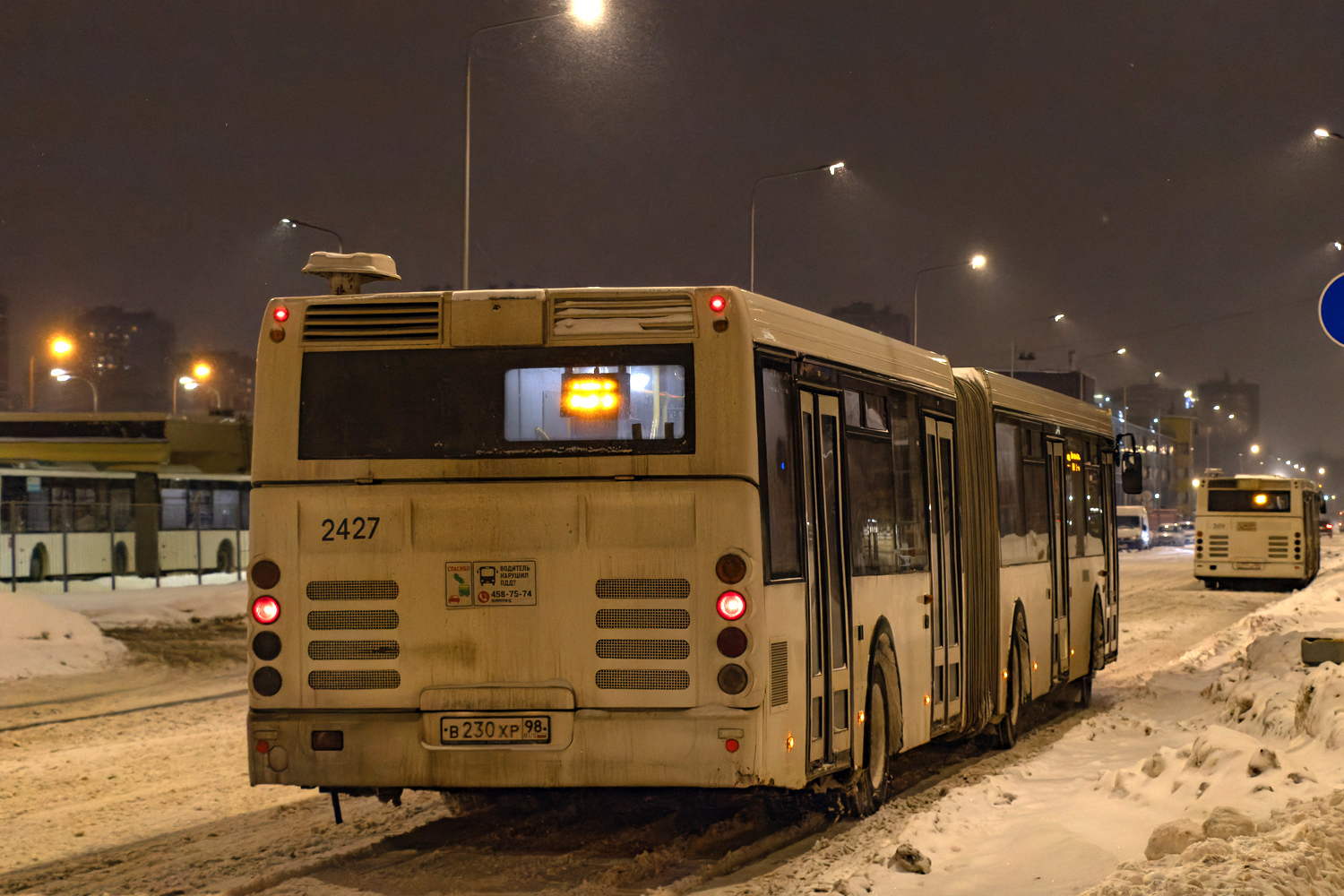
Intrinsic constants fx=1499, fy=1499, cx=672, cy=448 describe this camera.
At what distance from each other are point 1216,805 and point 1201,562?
3472 cm

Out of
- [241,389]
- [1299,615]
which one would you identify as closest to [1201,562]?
[1299,615]

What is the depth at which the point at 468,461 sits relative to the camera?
7.66m

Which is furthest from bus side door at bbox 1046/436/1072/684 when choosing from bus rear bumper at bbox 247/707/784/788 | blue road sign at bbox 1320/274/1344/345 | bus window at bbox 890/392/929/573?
bus rear bumper at bbox 247/707/784/788

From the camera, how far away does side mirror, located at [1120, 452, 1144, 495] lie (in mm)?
16766

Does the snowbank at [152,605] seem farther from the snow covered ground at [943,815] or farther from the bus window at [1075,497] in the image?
the bus window at [1075,497]

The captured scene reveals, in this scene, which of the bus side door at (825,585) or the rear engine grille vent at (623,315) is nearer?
the rear engine grille vent at (623,315)

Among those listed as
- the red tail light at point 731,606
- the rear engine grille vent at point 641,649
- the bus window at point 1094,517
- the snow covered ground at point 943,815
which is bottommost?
the snow covered ground at point 943,815

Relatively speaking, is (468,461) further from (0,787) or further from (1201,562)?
(1201,562)

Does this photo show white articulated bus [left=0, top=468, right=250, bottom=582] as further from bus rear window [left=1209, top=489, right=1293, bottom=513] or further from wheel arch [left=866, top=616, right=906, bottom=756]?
bus rear window [left=1209, top=489, right=1293, bottom=513]

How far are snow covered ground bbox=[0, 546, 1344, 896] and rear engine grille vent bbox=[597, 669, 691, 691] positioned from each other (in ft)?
3.08

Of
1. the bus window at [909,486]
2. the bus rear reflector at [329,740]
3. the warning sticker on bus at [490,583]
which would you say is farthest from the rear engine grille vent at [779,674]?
the bus window at [909,486]

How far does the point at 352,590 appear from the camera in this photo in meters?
7.62

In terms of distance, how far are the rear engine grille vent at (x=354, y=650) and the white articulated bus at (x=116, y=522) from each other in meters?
27.4

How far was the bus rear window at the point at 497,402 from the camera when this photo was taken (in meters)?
7.58
